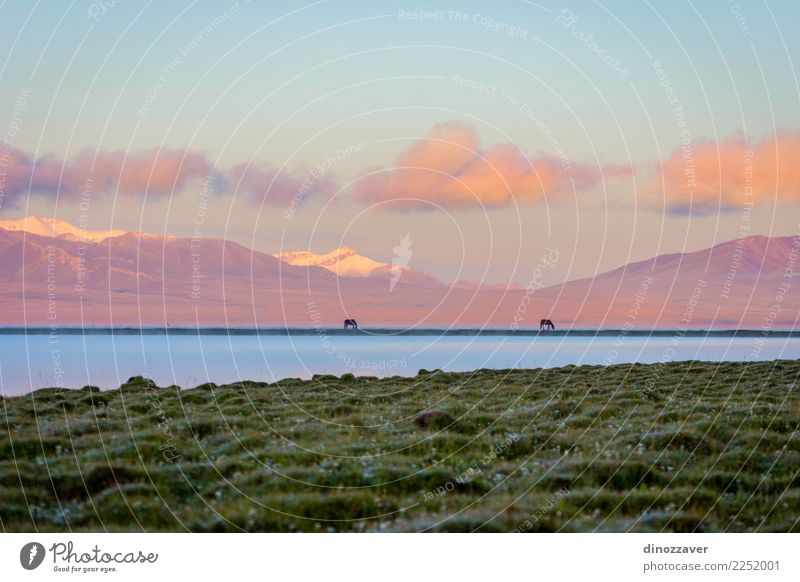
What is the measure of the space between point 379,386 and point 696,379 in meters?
14.0

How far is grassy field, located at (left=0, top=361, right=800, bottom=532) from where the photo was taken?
58.5 feet

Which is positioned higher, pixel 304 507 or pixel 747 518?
pixel 304 507

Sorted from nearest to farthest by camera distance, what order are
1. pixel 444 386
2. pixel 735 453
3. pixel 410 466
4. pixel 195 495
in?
pixel 195 495
pixel 410 466
pixel 735 453
pixel 444 386

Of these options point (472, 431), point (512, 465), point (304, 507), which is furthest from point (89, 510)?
point (472, 431)

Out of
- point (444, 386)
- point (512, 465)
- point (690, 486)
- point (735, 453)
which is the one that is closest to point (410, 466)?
point (512, 465)

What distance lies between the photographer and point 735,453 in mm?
22109

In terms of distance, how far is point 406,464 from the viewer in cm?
2080

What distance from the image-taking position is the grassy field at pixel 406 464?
1783cm

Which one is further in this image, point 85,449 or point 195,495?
point 85,449

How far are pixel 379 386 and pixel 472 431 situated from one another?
15324mm

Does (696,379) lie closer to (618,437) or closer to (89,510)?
(618,437)

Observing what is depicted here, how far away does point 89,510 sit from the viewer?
1808cm
